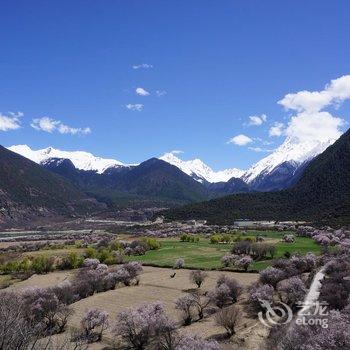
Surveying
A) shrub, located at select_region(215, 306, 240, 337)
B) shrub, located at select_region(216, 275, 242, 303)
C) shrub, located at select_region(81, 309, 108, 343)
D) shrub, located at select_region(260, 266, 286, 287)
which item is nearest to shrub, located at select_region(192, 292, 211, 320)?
shrub, located at select_region(216, 275, 242, 303)

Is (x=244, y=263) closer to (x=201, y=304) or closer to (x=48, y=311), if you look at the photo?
(x=201, y=304)

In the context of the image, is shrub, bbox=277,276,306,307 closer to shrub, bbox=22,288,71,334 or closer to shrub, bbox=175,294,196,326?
shrub, bbox=175,294,196,326

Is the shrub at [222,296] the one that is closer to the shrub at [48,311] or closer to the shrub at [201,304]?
the shrub at [201,304]

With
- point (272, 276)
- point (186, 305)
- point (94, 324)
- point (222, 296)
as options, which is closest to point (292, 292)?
point (222, 296)

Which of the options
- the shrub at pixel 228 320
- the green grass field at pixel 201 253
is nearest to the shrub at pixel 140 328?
the shrub at pixel 228 320

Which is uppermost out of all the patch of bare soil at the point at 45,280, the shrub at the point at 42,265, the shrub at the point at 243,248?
the shrub at the point at 243,248

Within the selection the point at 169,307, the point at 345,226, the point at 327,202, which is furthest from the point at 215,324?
the point at 327,202

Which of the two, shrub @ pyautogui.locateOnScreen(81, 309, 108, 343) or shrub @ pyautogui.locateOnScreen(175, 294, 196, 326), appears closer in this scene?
shrub @ pyautogui.locateOnScreen(81, 309, 108, 343)

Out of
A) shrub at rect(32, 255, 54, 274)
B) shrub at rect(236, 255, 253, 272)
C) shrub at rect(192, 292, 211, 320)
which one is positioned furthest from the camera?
shrub at rect(32, 255, 54, 274)
